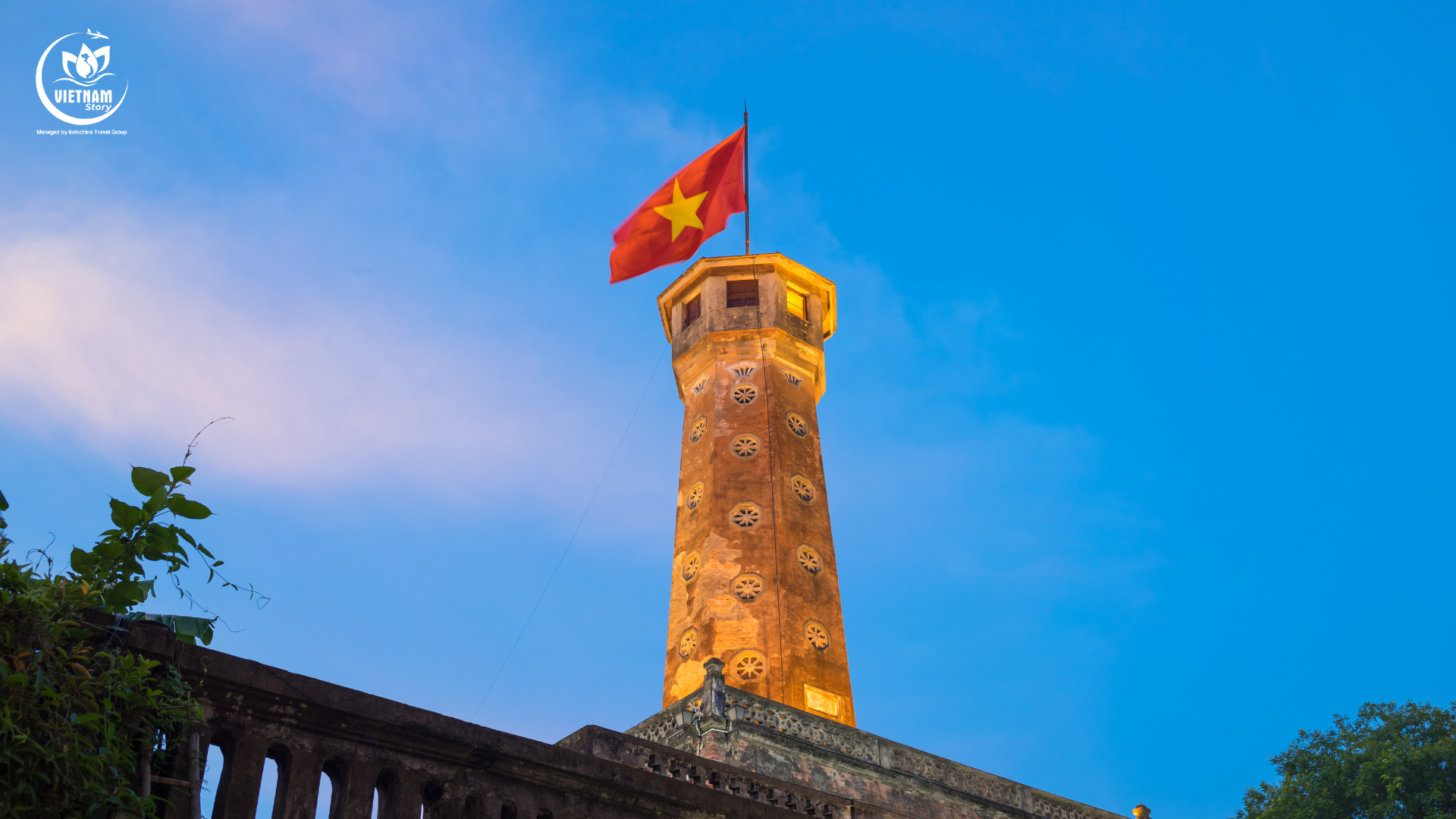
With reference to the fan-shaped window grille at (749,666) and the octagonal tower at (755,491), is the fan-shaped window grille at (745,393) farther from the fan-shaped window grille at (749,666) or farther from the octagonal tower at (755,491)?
the fan-shaped window grille at (749,666)

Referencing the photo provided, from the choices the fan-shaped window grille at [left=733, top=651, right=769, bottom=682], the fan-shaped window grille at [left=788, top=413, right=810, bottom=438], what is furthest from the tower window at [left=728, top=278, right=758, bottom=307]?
the fan-shaped window grille at [left=733, top=651, right=769, bottom=682]

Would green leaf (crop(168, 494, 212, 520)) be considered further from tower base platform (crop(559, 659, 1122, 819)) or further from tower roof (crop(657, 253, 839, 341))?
tower roof (crop(657, 253, 839, 341))

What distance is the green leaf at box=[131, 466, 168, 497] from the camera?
6.09m

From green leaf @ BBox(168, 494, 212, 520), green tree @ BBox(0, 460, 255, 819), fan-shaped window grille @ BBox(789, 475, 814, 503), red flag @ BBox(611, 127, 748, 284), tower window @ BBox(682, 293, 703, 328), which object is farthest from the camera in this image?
tower window @ BBox(682, 293, 703, 328)

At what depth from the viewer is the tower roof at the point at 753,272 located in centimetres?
2980

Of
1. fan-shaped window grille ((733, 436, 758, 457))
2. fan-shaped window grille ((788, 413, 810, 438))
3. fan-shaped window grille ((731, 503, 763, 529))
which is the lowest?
fan-shaped window grille ((731, 503, 763, 529))

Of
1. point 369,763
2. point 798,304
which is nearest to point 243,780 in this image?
point 369,763

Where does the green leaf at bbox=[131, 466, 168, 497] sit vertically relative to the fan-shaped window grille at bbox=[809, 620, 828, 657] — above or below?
below

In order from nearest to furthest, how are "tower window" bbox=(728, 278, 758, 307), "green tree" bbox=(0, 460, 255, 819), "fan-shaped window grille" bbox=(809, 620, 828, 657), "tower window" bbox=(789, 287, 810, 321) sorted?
1. "green tree" bbox=(0, 460, 255, 819)
2. "fan-shaped window grille" bbox=(809, 620, 828, 657)
3. "tower window" bbox=(728, 278, 758, 307)
4. "tower window" bbox=(789, 287, 810, 321)

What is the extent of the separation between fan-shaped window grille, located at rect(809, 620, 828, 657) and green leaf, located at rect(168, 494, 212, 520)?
61.0 ft

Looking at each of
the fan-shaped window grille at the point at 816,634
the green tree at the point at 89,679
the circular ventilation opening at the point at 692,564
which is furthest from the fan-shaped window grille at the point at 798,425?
the green tree at the point at 89,679

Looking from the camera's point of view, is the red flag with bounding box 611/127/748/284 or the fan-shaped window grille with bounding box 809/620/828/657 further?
the red flag with bounding box 611/127/748/284

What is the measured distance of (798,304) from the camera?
3048 centimetres

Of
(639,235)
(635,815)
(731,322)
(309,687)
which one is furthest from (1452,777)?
(309,687)
